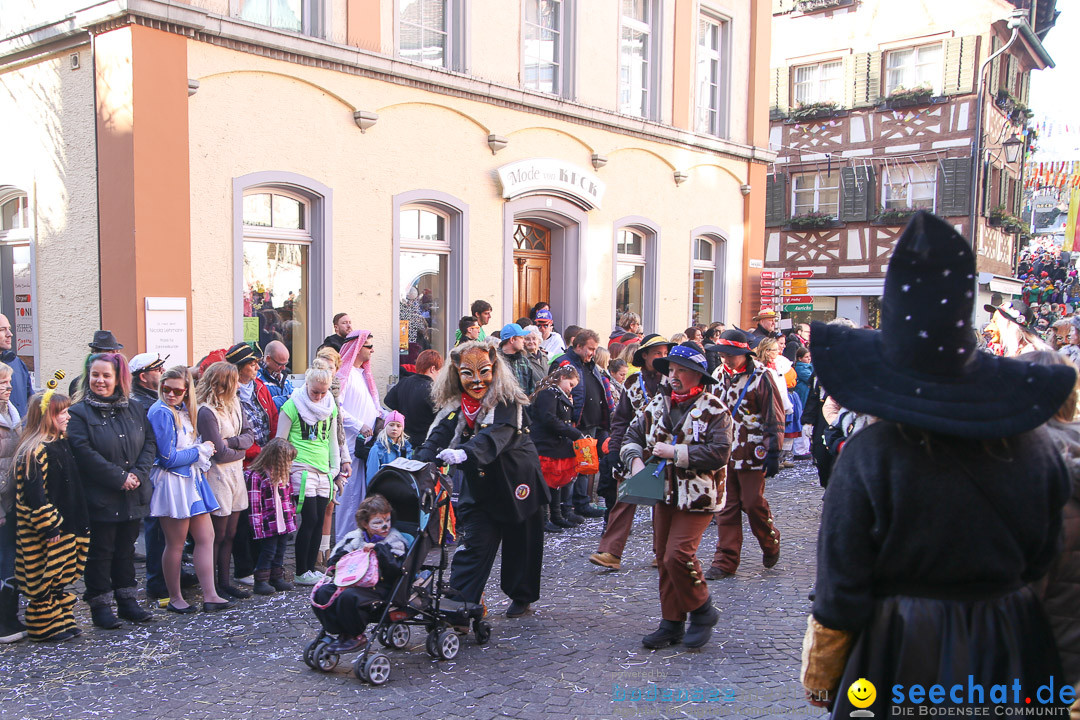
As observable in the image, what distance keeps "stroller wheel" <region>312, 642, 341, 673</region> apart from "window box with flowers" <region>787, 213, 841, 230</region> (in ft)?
82.6

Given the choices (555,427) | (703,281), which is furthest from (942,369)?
(703,281)

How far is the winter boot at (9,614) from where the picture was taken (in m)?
5.49

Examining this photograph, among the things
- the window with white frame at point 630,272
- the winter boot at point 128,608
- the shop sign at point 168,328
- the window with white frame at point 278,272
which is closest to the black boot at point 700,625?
the winter boot at point 128,608

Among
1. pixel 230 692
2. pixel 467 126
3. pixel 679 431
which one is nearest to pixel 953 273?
pixel 679 431

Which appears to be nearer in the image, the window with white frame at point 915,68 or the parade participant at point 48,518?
the parade participant at point 48,518

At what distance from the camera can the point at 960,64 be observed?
26.2 m

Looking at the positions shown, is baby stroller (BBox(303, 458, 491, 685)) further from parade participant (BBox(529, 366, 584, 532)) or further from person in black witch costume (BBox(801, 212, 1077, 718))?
person in black witch costume (BBox(801, 212, 1077, 718))

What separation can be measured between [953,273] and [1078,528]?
100 centimetres

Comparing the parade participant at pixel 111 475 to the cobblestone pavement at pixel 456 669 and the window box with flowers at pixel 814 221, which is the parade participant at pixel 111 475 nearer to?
the cobblestone pavement at pixel 456 669

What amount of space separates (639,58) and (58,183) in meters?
9.01

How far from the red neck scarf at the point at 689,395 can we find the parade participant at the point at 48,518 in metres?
3.65

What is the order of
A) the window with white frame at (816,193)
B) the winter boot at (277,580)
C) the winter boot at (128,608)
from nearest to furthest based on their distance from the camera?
the winter boot at (128,608)
the winter boot at (277,580)
the window with white frame at (816,193)

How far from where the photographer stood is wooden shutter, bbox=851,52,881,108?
27364mm

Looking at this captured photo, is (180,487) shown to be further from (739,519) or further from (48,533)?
(739,519)
